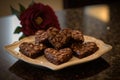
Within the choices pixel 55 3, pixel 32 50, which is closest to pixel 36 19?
pixel 32 50

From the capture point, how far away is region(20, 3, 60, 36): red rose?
1114 mm

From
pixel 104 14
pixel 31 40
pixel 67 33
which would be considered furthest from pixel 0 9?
pixel 67 33

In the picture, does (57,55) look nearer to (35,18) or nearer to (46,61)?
(46,61)

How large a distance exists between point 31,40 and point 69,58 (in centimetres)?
25

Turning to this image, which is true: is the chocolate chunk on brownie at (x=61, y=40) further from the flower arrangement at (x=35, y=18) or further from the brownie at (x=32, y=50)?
the flower arrangement at (x=35, y=18)

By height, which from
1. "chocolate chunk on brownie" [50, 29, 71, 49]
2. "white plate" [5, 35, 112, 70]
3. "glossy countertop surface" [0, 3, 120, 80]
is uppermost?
"chocolate chunk on brownie" [50, 29, 71, 49]

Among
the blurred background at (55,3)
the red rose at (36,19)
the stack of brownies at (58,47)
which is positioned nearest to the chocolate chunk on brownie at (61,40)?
the stack of brownies at (58,47)

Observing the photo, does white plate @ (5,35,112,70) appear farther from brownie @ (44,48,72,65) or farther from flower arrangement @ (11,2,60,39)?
flower arrangement @ (11,2,60,39)

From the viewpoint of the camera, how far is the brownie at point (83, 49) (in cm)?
91

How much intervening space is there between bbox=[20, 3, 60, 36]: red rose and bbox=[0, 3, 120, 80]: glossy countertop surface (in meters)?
0.11

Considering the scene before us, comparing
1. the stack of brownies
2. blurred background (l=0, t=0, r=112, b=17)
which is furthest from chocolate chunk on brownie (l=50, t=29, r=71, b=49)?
blurred background (l=0, t=0, r=112, b=17)

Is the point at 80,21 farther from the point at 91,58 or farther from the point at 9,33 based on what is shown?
the point at 91,58

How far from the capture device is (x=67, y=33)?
948 millimetres

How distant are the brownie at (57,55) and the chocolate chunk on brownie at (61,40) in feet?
0.06
